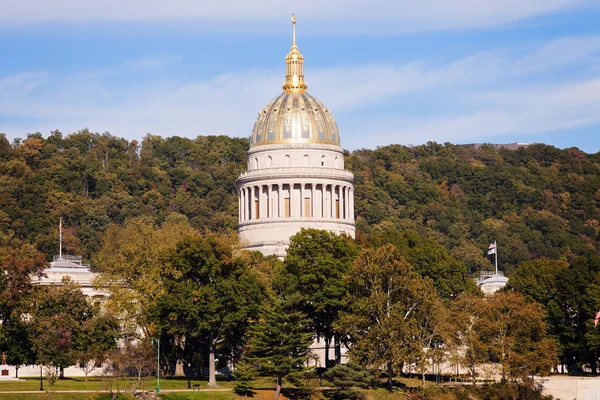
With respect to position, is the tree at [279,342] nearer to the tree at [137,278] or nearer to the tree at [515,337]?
the tree at [137,278]

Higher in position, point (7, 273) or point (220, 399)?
point (7, 273)

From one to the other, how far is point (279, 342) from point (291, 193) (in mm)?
64725

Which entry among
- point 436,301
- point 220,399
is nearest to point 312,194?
point 436,301

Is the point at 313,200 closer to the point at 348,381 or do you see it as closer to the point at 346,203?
the point at 346,203

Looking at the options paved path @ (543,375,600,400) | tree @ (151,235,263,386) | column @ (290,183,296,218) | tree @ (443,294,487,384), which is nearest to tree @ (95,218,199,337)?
tree @ (151,235,263,386)

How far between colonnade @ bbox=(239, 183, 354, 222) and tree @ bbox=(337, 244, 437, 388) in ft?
181

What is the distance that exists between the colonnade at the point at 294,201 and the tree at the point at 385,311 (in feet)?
181

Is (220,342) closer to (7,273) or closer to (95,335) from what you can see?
(95,335)

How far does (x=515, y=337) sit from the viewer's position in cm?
11838

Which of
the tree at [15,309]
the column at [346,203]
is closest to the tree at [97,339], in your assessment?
the tree at [15,309]

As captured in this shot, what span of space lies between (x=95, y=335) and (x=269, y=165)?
203 ft

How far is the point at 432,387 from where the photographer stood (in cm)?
11356

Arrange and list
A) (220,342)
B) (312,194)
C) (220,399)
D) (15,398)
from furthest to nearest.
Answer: (312,194) → (220,342) → (220,399) → (15,398)

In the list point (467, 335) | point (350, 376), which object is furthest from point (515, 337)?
point (350, 376)
